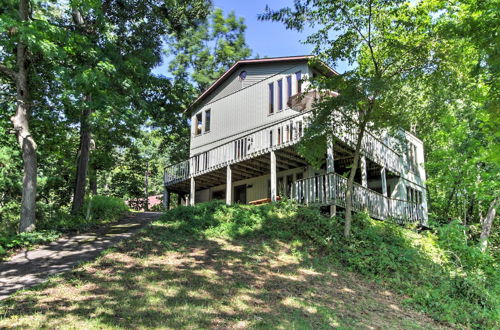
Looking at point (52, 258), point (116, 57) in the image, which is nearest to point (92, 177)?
point (116, 57)

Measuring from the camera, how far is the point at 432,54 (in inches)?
436

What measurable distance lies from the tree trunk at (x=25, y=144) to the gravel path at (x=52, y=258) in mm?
1435

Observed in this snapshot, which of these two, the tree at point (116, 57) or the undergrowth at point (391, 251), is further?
the tree at point (116, 57)

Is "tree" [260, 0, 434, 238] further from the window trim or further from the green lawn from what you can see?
the window trim

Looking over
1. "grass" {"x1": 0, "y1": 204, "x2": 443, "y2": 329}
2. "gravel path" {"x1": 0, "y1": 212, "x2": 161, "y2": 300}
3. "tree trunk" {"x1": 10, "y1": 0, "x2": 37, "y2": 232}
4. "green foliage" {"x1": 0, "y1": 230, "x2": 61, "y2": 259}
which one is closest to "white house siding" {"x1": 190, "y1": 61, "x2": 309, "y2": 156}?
"grass" {"x1": 0, "y1": 204, "x2": 443, "y2": 329}

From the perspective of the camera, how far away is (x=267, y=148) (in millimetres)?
15555

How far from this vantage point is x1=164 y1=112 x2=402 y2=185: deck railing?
48.3ft

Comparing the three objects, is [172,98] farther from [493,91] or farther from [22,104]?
[493,91]

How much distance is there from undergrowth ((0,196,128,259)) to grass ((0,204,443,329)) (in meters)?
3.01

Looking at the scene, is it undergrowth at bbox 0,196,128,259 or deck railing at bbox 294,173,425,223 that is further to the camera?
deck railing at bbox 294,173,425,223

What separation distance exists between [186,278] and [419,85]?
943cm

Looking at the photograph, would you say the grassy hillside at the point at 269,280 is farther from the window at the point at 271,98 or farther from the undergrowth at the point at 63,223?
the window at the point at 271,98

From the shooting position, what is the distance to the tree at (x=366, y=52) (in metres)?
10.9

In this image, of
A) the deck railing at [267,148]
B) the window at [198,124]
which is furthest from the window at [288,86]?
the window at [198,124]
